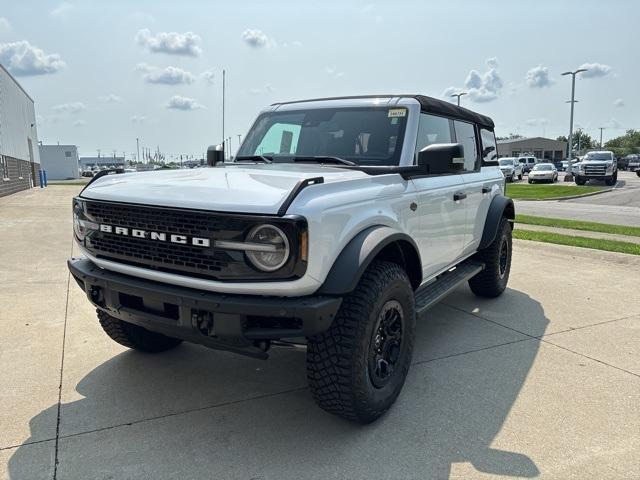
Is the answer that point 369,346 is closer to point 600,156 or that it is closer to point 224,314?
point 224,314

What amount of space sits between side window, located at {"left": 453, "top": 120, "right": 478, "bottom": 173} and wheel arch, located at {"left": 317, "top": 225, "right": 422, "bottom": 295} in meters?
1.71

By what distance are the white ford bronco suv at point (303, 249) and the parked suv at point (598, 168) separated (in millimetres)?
29820

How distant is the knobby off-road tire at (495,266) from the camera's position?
525 cm

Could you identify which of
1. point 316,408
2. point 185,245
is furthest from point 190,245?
point 316,408

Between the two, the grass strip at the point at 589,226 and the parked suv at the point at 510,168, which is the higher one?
the parked suv at the point at 510,168

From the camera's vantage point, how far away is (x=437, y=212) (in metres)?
3.83

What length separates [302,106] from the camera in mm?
4293

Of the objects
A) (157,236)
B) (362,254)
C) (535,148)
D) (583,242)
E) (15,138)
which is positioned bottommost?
(583,242)

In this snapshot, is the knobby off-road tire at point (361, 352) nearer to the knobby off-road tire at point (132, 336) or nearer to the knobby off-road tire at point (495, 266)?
the knobby off-road tire at point (132, 336)

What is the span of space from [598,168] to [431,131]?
98.0ft

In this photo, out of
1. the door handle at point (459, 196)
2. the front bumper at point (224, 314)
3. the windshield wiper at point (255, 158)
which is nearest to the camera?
the front bumper at point (224, 314)

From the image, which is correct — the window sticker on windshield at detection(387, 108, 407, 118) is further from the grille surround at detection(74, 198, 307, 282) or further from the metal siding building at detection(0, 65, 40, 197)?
the metal siding building at detection(0, 65, 40, 197)

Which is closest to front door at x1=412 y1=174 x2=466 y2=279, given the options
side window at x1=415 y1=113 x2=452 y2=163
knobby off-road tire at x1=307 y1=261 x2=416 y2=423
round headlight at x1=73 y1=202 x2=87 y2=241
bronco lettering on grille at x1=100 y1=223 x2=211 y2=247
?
side window at x1=415 y1=113 x2=452 y2=163

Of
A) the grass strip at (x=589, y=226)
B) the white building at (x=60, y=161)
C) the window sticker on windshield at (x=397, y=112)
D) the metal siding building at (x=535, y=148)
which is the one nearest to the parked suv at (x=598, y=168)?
the grass strip at (x=589, y=226)
